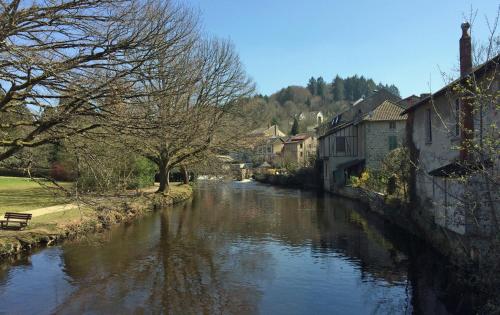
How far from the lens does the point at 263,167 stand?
82.5 metres

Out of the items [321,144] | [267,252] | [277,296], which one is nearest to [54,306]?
[277,296]

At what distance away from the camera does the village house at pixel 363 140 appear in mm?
38719

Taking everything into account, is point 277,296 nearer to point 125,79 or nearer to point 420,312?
point 420,312

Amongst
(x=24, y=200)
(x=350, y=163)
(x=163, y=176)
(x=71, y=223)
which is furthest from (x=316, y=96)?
(x=71, y=223)

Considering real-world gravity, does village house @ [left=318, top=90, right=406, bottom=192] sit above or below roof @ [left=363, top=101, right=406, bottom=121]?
below

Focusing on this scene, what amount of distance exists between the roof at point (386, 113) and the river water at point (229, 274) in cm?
1827

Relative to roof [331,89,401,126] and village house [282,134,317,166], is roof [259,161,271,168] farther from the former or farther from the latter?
roof [331,89,401,126]

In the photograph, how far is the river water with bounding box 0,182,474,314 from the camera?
11086 mm

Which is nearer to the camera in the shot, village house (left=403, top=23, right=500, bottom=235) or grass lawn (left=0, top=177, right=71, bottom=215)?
village house (left=403, top=23, right=500, bottom=235)

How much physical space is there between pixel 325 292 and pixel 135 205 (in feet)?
54.5

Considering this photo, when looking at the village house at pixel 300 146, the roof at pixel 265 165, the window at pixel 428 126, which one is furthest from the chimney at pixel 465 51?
the village house at pixel 300 146

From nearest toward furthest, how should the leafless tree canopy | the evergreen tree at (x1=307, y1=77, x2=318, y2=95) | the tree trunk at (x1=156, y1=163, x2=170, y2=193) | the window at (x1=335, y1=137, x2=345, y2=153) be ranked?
the leafless tree canopy → the tree trunk at (x1=156, y1=163, x2=170, y2=193) → the window at (x1=335, y1=137, x2=345, y2=153) → the evergreen tree at (x1=307, y1=77, x2=318, y2=95)

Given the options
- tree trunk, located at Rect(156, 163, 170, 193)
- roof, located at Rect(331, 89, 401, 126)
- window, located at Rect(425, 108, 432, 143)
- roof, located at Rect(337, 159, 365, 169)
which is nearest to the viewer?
window, located at Rect(425, 108, 432, 143)

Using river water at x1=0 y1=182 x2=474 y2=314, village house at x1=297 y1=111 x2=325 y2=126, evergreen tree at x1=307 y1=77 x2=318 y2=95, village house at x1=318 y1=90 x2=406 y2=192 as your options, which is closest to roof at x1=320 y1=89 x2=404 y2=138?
village house at x1=318 y1=90 x2=406 y2=192
